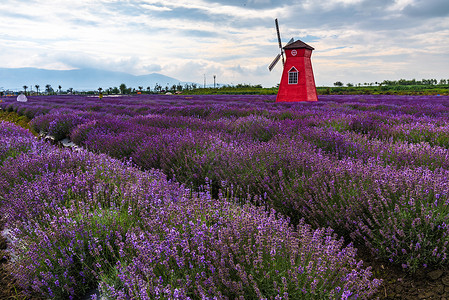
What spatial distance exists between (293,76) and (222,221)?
19886mm

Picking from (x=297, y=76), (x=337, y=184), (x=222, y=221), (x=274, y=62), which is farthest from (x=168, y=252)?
(x=274, y=62)

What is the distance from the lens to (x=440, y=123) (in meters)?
6.42

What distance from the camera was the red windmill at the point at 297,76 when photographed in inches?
804

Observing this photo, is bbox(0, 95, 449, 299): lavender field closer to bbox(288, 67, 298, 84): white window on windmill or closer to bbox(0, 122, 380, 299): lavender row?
bbox(0, 122, 380, 299): lavender row

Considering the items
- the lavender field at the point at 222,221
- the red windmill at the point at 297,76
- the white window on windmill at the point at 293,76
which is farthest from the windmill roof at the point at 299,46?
the lavender field at the point at 222,221

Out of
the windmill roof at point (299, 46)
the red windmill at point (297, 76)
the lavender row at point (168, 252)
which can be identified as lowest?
the lavender row at point (168, 252)

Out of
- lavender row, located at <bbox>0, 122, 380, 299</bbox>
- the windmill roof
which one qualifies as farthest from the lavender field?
the windmill roof

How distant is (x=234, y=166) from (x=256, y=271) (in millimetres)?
2292

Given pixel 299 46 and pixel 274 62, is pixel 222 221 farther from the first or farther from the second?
pixel 274 62

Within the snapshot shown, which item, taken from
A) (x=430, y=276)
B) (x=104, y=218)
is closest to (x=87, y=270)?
(x=104, y=218)

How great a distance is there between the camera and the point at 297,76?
20.6 m

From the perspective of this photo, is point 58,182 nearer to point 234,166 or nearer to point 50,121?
point 234,166

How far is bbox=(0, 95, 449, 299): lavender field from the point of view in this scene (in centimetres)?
172

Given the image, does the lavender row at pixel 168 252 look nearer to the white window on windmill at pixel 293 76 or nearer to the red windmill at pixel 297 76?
the red windmill at pixel 297 76
